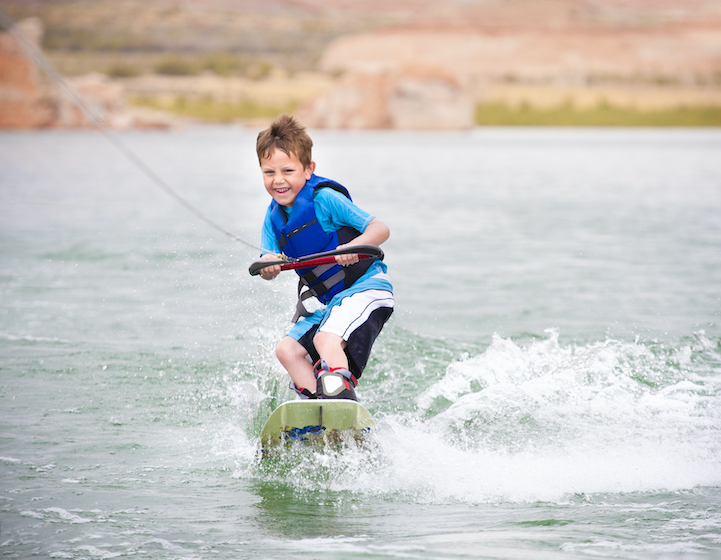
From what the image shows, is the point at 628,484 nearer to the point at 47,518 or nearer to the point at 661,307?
the point at 47,518

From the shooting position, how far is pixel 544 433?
4.29 meters

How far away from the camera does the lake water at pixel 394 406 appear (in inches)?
124

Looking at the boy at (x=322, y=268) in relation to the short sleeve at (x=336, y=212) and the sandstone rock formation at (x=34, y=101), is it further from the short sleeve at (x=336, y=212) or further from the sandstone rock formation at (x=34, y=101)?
the sandstone rock formation at (x=34, y=101)

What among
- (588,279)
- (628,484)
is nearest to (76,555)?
(628,484)

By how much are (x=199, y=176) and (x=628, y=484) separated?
2288cm

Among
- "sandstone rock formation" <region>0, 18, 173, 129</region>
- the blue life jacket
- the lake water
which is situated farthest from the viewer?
"sandstone rock formation" <region>0, 18, 173, 129</region>

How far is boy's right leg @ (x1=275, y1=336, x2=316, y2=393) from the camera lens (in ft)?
12.4

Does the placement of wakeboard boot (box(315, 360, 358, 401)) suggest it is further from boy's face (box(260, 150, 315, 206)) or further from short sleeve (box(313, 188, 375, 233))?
boy's face (box(260, 150, 315, 206))

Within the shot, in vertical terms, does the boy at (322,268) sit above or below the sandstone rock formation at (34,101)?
below

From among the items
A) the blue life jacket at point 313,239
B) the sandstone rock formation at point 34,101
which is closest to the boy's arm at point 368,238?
the blue life jacket at point 313,239

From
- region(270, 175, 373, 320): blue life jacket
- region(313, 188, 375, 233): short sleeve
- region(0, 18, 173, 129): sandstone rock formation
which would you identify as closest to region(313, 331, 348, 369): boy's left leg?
region(270, 175, 373, 320): blue life jacket

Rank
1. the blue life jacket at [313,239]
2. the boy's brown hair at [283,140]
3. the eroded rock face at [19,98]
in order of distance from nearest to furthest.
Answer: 1. the boy's brown hair at [283,140]
2. the blue life jacket at [313,239]
3. the eroded rock face at [19,98]

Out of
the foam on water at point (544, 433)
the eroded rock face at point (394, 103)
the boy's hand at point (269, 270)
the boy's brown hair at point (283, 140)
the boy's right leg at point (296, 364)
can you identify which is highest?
the eroded rock face at point (394, 103)

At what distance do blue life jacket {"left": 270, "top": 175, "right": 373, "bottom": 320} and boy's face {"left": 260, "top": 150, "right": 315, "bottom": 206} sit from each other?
0.04 m
